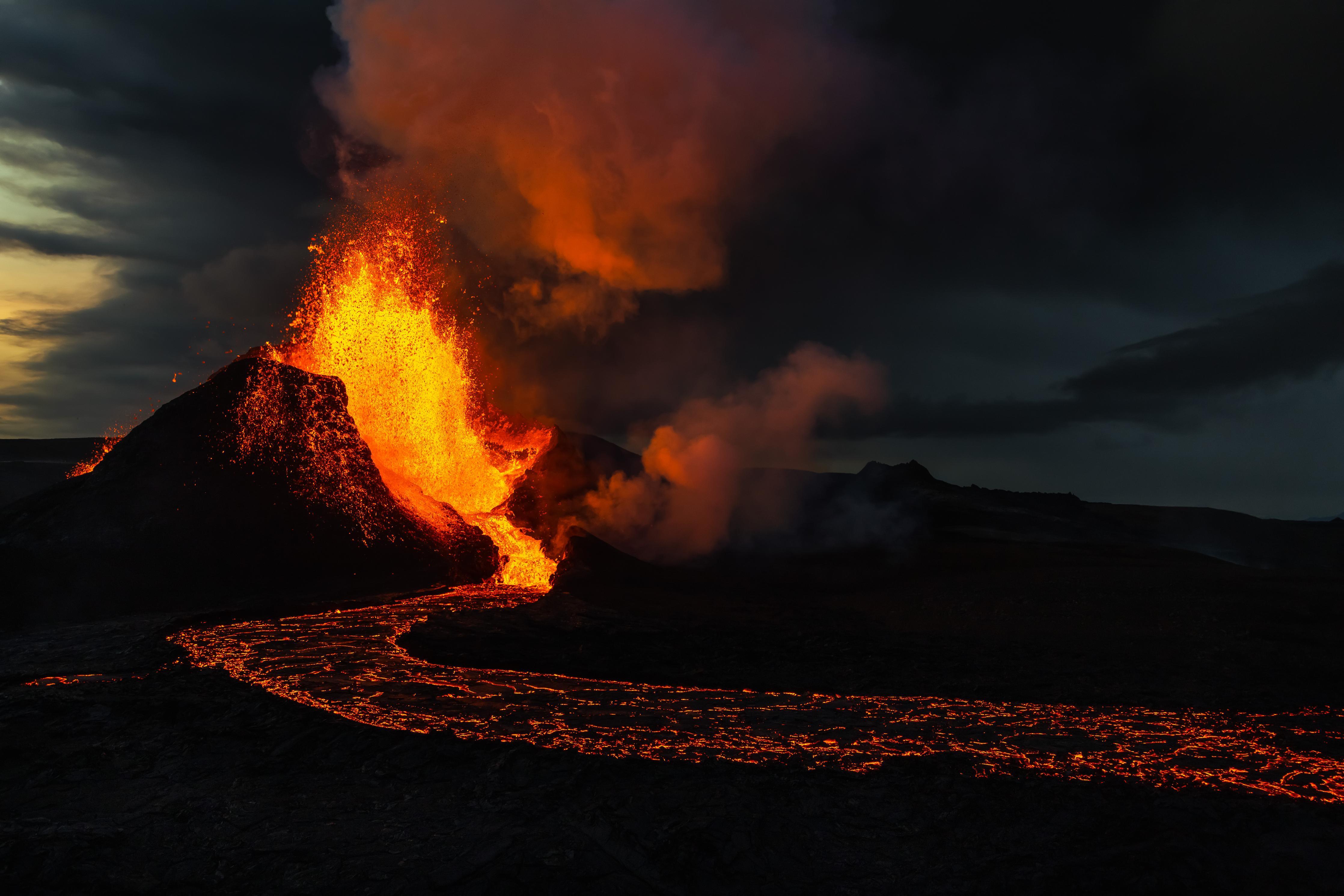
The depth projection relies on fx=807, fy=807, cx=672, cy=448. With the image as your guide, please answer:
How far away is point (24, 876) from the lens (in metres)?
8.38

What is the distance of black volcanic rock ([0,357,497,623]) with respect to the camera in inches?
1107

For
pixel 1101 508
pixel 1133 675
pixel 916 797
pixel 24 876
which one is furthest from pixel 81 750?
pixel 1101 508

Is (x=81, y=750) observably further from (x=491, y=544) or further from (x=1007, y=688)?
(x=491, y=544)

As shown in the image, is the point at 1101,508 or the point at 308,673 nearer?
the point at 308,673

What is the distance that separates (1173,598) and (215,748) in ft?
94.0

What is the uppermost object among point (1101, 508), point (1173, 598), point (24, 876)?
point (1101, 508)

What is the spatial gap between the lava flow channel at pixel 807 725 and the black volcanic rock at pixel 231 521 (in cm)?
1098

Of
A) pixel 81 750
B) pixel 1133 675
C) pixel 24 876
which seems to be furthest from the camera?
pixel 1133 675

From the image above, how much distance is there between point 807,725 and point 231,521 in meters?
25.8

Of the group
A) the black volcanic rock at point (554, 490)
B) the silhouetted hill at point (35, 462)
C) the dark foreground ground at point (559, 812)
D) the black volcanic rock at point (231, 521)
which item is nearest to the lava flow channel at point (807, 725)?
the dark foreground ground at point (559, 812)

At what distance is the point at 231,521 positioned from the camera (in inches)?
1234

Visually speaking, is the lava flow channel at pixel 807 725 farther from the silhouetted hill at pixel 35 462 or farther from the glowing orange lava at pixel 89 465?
the silhouetted hill at pixel 35 462

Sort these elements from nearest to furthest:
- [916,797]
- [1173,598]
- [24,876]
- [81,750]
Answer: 1. [24,876]
2. [916,797]
3. [81,750]
4. [1173,598]

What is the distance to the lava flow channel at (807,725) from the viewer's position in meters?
12.4
